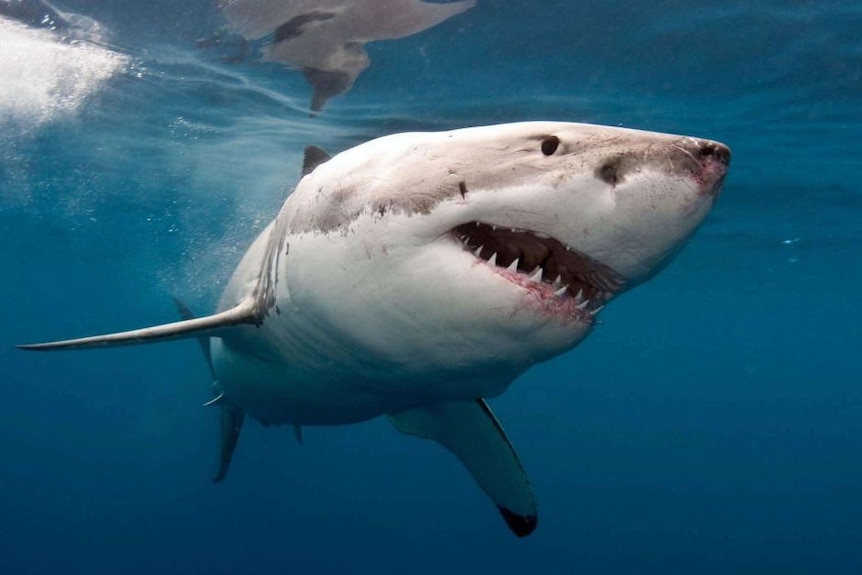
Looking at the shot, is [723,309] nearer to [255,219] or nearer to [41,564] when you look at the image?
[255,219]

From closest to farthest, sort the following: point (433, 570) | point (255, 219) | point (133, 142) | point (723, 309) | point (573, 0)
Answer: point (573, 0) < point (133, 142) < point (255, 219) < point (433, 570) < point (723, 309)

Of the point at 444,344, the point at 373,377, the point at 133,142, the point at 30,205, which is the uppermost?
the point at 444,344

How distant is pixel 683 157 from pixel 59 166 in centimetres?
2363

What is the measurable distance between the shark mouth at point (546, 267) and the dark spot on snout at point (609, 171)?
335 millimetres

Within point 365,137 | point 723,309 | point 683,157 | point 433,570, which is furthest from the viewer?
point 723,309

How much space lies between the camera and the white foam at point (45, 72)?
12570mm

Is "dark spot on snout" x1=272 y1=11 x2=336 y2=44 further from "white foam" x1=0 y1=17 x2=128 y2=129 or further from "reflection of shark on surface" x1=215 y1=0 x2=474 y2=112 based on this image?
"white foam" x1=0 y1=17 x2=128 y2=129

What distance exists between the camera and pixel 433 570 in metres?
37.4

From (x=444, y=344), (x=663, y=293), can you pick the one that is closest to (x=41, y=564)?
(x=663, y=293)

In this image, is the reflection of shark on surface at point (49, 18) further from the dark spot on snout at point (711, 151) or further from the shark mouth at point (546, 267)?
the dark spot on snout at point (711, 151)

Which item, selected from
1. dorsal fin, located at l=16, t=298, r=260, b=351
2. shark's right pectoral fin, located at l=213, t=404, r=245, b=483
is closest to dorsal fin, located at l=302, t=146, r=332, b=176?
dorsal fin, located at l=16, t=298, r=260, b=351

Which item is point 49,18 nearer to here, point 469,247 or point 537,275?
point 469,247

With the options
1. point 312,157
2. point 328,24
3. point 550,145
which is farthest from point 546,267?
point 328,24

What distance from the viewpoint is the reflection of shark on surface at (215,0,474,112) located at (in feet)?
34.4
